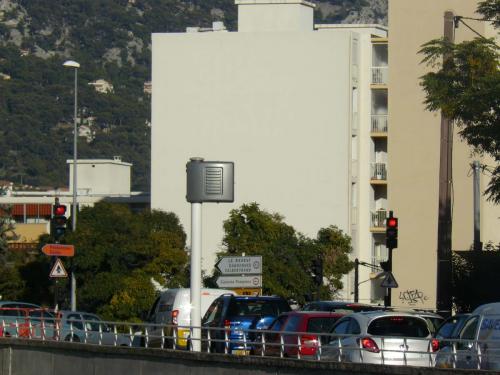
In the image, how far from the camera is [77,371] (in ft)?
89.3

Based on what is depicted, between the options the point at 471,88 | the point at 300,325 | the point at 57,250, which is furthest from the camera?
the point at 57,250

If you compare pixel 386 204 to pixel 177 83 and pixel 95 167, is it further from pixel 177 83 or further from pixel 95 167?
pixel 95 167

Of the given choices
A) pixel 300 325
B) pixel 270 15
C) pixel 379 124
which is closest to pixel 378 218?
pixel 379 124

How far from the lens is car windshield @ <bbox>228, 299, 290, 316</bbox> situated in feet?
98.5

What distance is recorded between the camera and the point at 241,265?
4122 centimetres

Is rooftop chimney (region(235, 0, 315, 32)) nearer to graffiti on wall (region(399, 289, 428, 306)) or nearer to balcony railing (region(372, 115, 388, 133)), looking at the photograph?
balcony railing (region(372, 115, 388, 133))

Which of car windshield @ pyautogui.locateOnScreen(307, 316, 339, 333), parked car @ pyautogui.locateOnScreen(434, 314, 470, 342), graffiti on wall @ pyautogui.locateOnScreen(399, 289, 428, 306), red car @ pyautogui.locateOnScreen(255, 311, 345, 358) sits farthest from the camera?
graffiti on wall @ pyautogui.locateOnScreen(399, 289, 428, 306)

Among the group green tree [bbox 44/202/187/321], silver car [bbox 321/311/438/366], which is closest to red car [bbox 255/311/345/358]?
silver car [bbox 321/311/438/366]

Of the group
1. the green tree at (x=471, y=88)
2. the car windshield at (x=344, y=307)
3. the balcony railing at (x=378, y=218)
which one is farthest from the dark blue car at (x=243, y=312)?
the balcony railing at (x=378, y=218)

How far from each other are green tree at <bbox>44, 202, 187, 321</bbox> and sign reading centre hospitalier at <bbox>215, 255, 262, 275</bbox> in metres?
15.8

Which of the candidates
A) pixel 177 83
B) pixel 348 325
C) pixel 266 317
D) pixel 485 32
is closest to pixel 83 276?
pixel 177 83

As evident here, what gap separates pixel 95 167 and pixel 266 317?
75056 millimetres

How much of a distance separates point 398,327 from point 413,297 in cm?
4500

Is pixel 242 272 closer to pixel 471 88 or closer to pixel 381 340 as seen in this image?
pixel 471 88
